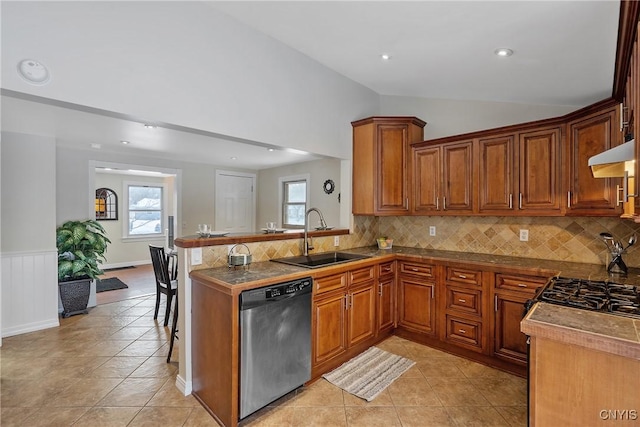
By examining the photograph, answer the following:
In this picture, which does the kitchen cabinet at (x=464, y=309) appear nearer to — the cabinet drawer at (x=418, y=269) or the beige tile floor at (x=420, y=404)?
the cabinet drawer at (x=418, y=269)

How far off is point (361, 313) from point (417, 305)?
68 cm

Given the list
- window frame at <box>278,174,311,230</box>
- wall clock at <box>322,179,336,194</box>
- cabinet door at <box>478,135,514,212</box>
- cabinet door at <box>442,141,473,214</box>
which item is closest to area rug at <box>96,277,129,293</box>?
window frame at <box>278,174,311,230</box>

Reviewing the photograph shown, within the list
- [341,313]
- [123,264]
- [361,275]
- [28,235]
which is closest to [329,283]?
[341,313]

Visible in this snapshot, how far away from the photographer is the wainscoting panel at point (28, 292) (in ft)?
11.2

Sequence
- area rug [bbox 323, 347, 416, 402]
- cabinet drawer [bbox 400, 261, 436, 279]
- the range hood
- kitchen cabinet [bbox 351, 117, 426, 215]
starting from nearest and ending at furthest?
the range hood → area rug [bbox 323, 347, 416, 402] → cabinet drawer [bbox 400, 261, 436, 279] → kitchen cabinet [bbox 351, 117, 426, 215]

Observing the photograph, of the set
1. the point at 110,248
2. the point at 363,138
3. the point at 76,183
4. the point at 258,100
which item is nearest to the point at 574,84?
the point at 363,138

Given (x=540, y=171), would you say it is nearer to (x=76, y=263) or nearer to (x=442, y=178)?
(x=442, y=178)

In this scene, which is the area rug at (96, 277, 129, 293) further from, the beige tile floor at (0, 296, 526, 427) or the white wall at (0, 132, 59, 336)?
the beige tile floor at (0, 296, 526, 427)

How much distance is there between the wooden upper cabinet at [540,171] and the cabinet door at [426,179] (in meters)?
0.77

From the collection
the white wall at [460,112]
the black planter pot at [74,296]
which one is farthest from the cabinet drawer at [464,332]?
the black planter pot at [74,296]

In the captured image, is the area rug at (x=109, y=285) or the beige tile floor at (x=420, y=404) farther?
the area rug at (x=109, y=285)

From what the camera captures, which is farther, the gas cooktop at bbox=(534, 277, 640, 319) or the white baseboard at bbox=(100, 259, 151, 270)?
the white baseboard at bbox=(100, 259, 151, 270)

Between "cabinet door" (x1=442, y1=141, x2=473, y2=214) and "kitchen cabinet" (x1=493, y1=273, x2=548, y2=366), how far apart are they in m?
0.82

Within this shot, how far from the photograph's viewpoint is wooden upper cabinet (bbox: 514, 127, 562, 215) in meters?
2.58
